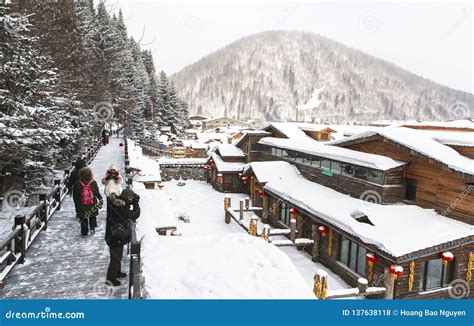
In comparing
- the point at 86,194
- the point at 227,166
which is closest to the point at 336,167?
the point at 86,194

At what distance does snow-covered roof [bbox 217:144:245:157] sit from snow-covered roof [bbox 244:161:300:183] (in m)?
9.11

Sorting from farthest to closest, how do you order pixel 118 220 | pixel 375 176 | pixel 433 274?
pixel 375 176, pixel 433 274, pixel 118 220

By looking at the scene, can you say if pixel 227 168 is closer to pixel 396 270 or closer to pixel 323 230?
pixel 323 230

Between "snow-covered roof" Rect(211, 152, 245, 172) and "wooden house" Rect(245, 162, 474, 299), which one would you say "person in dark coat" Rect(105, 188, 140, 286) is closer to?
"wooden house" Rect(245, 162, 474, 299)

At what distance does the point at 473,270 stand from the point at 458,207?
2979mm

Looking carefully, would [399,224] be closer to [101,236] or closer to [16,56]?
[101,236]

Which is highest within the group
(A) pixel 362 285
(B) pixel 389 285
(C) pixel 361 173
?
(C) pixel 361 173

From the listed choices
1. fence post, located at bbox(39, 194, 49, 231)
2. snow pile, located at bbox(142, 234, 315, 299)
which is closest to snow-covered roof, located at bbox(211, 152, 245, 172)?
fence post, located at bbox(39, 194, 49, 231)

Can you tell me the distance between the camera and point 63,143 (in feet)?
69.9

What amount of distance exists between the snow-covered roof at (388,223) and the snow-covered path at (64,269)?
10609 mm

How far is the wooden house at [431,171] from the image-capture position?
15.4 meters

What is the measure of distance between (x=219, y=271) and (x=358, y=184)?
15833 millimetres

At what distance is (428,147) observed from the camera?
17.0 metres

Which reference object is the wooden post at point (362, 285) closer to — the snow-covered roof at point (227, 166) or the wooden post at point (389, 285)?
the wooden post at point (389, 285)
